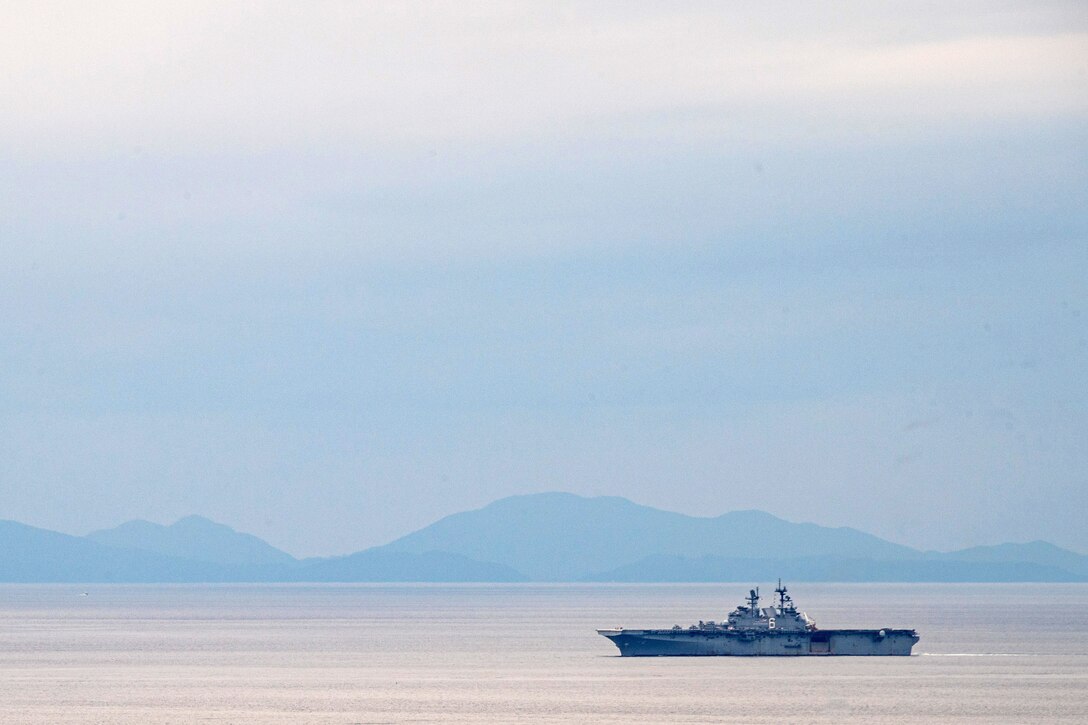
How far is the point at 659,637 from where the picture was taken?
470 ft

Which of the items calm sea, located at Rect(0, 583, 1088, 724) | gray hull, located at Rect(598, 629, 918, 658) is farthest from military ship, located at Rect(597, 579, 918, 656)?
calm sea, located at Rect(0, 583, 1088, 724)

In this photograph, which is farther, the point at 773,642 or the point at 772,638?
the point at 773,642

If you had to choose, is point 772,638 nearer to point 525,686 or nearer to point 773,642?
point 773,642

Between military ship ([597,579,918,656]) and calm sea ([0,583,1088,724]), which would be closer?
calm sea ([0,583,1088,724])

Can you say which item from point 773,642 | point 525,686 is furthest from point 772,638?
point 525,686

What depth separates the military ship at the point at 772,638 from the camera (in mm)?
140000

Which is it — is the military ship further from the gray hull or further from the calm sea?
the calm sea

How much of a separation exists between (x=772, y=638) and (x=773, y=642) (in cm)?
47

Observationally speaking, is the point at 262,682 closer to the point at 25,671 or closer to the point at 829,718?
the point at 25,671

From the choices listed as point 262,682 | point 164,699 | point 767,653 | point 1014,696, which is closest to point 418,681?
point 262,682

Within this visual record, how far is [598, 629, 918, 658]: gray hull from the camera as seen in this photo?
459 feet

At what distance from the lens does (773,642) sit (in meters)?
140

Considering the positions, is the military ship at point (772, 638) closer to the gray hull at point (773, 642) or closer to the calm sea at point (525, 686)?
the gray hull at point (773, 642)

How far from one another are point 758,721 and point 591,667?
43.8m
